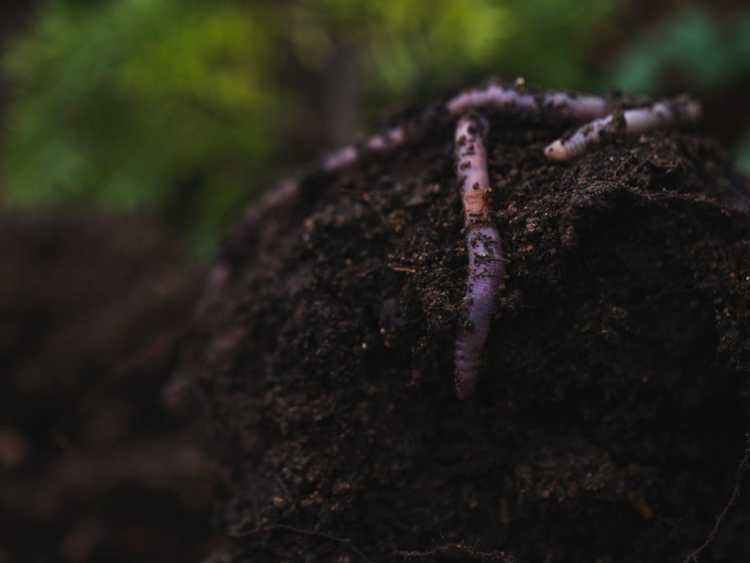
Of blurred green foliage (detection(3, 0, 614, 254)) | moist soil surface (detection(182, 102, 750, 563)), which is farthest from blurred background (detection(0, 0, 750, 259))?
Answer: moist soil surface (detection(182, 102, 750, 563))

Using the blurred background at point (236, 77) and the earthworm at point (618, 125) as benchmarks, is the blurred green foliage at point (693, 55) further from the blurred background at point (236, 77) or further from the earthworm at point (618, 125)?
the earthworm at point (618, 125)

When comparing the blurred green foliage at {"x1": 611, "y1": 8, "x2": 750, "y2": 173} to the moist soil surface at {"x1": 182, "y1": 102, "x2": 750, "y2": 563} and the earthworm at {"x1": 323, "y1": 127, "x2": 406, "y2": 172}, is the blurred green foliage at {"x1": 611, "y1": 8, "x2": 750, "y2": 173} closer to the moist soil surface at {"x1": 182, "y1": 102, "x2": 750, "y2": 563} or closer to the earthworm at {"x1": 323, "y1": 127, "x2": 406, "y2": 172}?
the earthworm at {"x1": 323, "y1": 127, "x2": 406, "y2": 172}

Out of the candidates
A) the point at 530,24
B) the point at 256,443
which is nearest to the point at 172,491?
the point at 256,443

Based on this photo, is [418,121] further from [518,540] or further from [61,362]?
[61,362]

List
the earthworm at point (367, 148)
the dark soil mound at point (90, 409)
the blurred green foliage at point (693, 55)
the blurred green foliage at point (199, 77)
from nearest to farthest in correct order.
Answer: the earthworm at point (367, 148)
the dark soil mound at point (90, 409)
the blurred green foliage at point (199, 77)
the blurred green foliage at point (693, 55)

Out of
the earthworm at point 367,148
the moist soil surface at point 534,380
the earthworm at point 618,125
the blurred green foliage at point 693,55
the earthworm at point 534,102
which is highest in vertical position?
the blurred green foliage at point 693,55

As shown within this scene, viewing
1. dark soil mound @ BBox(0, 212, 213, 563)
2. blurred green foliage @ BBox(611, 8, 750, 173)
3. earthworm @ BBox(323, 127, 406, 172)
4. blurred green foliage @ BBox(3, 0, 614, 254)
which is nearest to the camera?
earthworm @ BBox(323, 127, 406, 172)

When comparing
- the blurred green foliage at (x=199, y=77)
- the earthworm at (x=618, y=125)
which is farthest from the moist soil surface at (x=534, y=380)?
the blurred green foliage at (x=199, y=77)
